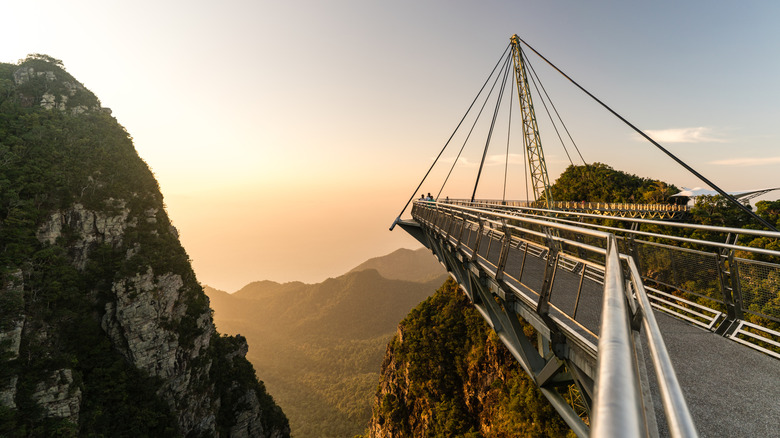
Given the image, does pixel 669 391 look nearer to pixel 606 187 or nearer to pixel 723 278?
pixel 723 278

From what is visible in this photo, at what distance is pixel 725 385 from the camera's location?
360cm

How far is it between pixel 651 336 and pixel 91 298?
47.8m

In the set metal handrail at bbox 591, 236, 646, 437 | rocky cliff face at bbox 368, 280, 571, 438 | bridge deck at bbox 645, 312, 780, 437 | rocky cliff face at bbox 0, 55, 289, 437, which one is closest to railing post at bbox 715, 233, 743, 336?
bridge deck at bbox 645, 312, 780, 437

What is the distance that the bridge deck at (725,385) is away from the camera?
3010mm

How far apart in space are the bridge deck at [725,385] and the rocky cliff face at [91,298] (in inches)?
1503

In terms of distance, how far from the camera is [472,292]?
394 inches

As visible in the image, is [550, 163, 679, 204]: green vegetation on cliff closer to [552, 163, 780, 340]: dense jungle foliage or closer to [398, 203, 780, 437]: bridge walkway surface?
[552, 163, 780, 340]: dense jungle foliage

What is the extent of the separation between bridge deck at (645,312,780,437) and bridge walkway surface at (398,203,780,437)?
0.01 metres

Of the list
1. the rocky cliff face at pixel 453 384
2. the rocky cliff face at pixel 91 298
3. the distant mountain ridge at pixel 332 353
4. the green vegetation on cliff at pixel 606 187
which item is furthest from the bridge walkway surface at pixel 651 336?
the distant mountain ridge at pixel 332 353

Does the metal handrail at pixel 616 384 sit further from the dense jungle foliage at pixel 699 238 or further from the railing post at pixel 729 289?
the railing post at pixel 729 289

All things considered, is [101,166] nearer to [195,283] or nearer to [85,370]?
[195,283]

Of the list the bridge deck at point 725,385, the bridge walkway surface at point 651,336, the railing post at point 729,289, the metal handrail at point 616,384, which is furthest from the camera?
the railing post at point 729,289

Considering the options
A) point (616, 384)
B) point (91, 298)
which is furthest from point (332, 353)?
point (616, 384)

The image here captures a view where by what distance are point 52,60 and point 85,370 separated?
56.0 metres
